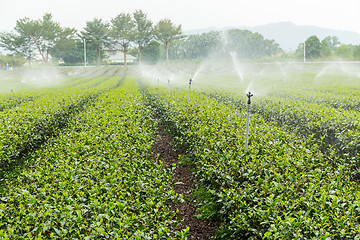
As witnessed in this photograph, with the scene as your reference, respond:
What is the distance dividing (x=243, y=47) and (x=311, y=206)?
81.6m

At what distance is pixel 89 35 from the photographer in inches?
2584

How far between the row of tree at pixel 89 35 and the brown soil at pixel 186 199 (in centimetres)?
5900

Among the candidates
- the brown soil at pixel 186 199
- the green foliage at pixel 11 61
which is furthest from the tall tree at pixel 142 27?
the brown soil at pixel 186 199

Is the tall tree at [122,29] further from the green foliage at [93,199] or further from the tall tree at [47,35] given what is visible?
the green foliage at [93,199]

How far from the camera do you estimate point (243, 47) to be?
262 ft

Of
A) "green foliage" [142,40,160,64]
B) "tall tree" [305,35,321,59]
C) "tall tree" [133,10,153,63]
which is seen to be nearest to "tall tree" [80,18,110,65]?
"tall tree" [133,10,153,63]

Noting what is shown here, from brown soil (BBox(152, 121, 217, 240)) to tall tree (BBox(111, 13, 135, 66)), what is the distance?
60553 millimetres

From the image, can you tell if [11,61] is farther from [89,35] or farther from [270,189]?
[270,189]

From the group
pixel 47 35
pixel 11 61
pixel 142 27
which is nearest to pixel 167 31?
pixel 142 27

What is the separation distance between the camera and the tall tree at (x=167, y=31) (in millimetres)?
63906

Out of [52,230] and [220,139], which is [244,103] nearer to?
[220,139]

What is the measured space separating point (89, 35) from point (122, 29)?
25.8 feet

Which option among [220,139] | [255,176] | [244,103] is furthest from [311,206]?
[244,103]

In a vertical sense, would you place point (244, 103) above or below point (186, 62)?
below
